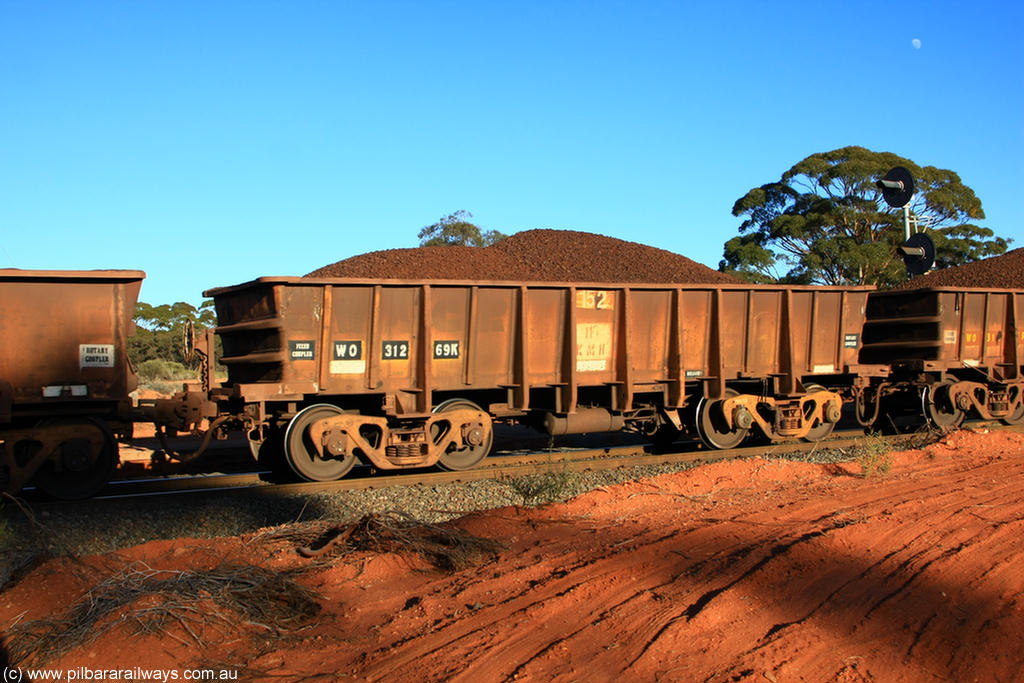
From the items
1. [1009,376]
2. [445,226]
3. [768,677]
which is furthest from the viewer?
[445,226]

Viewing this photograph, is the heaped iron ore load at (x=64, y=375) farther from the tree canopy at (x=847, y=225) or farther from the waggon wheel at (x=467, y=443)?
the tree canopy at (x=847, y=225)

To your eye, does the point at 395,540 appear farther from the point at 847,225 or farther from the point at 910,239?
the point at 847,225

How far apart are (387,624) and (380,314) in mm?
6165

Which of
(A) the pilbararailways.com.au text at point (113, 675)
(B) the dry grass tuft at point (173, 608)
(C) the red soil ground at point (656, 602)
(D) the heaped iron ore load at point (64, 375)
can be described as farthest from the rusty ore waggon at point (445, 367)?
(A) the pilbararailways.com.au text at point (113, 675)

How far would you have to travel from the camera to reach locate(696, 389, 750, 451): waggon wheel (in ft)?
42.7

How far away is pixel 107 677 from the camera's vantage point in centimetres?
409

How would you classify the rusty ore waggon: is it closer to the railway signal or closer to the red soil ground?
the red soil ground

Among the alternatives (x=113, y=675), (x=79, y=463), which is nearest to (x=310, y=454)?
(x=79, y=463)

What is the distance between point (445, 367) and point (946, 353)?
10064mm

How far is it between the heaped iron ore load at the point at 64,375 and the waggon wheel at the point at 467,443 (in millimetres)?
3956

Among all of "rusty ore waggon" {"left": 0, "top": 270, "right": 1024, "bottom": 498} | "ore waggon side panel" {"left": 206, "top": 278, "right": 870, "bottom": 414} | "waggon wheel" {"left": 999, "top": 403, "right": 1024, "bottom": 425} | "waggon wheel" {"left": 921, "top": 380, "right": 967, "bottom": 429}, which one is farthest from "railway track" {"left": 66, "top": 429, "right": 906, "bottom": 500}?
"waggon wheel" {"left": 999, "top": 403, "right": 1024, "bottom": 425}

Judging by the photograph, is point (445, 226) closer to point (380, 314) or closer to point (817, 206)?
point (817, 206)

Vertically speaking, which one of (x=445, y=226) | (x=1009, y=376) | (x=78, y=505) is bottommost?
(x=78, y=505)

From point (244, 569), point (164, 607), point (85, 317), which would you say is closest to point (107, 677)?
point (164, 607)
